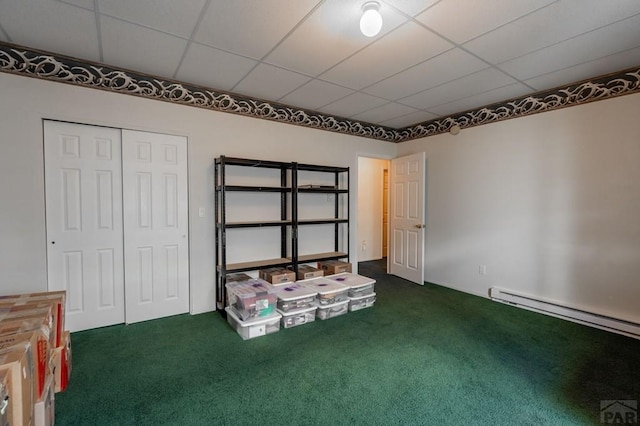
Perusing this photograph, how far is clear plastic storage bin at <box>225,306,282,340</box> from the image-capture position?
8.83 feet

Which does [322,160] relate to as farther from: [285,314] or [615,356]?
[615,356]

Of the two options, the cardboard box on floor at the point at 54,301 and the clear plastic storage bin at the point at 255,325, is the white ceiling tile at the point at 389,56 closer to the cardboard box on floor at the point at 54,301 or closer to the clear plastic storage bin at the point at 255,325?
the clear plastic storage bin at the point at 255,325

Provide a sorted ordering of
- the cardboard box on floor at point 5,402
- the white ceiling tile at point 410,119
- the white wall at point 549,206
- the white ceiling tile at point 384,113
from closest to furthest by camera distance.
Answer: the cardboard box on floor at point 5,402 < the white wall at point 549,206 < the white ceiling tile at point 384,113 < the white ceiling tile at point 410,119

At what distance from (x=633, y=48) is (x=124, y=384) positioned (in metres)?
4.76

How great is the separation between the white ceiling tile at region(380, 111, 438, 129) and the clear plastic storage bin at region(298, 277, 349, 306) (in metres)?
2.72

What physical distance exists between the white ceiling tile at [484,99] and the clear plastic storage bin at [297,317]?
10.4 feet

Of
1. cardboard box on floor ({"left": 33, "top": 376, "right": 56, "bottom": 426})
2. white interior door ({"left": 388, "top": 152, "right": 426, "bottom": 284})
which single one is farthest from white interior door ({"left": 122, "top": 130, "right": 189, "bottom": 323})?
white interior door ({"left": 388, "top": 152, "right": 426, "bottom": 284})

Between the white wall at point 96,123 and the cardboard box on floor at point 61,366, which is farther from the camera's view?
the white wall at point 96,123

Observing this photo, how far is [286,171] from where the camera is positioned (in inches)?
150

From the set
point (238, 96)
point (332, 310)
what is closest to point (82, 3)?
point (238, 96)

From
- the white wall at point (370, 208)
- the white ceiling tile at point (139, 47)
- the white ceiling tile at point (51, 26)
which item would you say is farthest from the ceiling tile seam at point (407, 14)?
the white wall at point (370, 208)

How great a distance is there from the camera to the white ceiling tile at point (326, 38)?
191cm

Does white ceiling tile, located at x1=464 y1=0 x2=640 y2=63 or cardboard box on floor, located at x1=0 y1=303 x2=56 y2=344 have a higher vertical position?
white ceiling tile, located at x1=464 y1=0 x2=640 y2=63

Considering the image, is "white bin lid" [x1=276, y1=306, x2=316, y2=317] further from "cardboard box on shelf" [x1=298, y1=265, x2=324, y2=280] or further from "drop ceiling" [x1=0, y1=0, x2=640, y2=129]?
"drop ceiling" [x1=0, y1=0, x2=640, y2=129]
